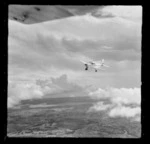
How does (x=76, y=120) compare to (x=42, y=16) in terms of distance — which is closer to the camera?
(x=42, y=16)

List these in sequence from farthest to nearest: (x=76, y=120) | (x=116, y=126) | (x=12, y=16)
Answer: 1. (x=76, y=120)
2. (x=116, y=126)
3. (x=12, y=16)

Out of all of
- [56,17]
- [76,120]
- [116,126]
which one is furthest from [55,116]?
[56,17]
